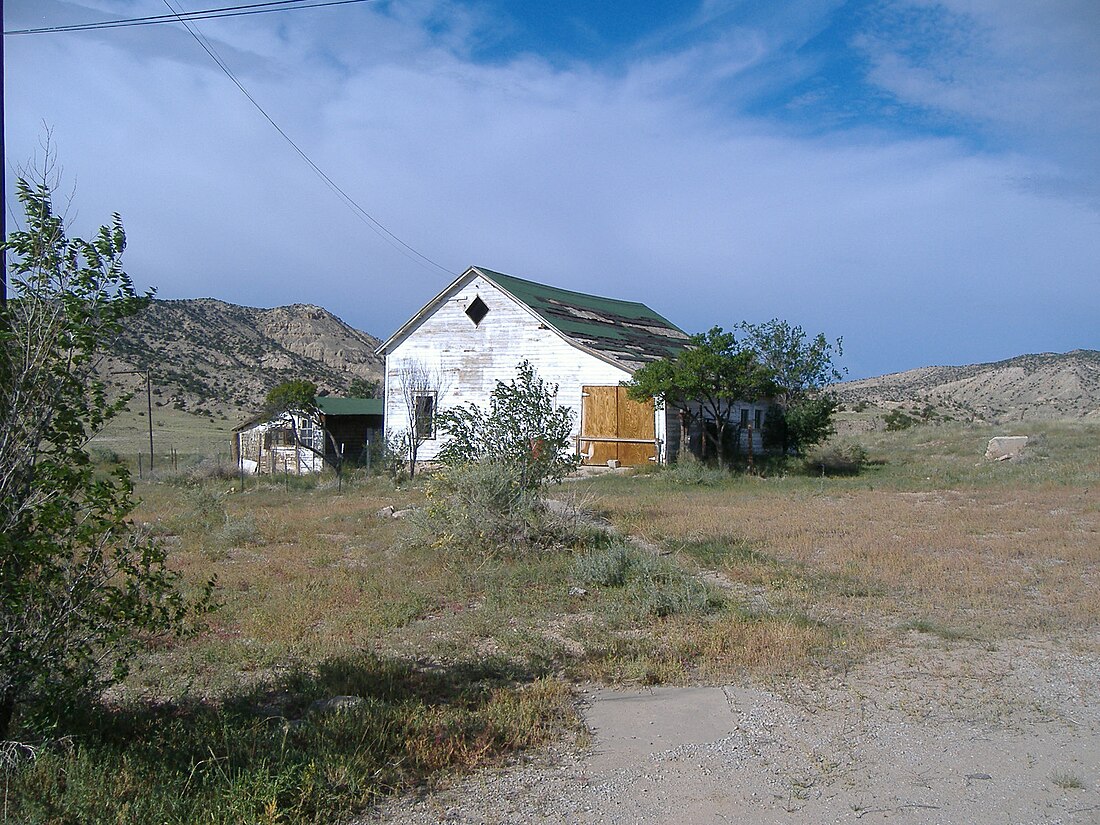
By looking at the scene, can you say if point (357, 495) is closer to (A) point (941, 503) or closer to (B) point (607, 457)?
(B) point (607, 457)

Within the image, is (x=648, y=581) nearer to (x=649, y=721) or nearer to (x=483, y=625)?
(x=483, y=625)

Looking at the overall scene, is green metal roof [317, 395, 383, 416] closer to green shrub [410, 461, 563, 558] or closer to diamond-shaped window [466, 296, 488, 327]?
diamond-shaped window [466, 296, 488, 327]

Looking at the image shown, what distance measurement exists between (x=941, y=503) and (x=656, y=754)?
14835 millimetres

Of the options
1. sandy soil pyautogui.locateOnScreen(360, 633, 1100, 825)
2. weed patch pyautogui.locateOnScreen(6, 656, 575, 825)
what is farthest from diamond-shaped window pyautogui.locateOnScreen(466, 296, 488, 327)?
sandy soil pyautogui.locateOnScreen(360, 633, 1100, 825)

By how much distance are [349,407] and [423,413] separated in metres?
6.21

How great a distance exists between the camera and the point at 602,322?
30484 mm

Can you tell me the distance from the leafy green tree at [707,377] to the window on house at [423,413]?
7108 millimetres

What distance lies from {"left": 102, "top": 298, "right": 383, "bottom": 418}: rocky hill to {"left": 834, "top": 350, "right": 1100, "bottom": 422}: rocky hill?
44090mm

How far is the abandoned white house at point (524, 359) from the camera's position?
25.4 m

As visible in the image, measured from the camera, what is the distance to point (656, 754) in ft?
16.9

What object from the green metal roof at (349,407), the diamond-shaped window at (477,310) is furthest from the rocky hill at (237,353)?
the diamond-shaped window at (477,310)

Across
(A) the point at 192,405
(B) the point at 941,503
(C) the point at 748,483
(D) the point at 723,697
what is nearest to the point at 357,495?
(C) the point at 748,483

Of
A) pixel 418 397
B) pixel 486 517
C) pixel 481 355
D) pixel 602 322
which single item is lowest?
pixel 486 517

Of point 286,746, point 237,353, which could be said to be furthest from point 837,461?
point 237,353
